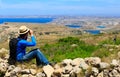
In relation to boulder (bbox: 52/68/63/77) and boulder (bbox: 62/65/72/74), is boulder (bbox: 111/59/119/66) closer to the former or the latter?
boulder (bbox: 62/65/72/74)

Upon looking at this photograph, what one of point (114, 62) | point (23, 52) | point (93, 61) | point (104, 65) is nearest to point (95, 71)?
point (104, 65)

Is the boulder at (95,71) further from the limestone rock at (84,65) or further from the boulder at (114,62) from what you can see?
the boulder at (114,62)

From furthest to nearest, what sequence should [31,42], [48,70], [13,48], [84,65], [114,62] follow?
[13,48]
[31,42]
[48,70]
[84,65]
[114,62]

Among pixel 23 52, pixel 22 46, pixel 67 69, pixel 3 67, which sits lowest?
pixel 3 67

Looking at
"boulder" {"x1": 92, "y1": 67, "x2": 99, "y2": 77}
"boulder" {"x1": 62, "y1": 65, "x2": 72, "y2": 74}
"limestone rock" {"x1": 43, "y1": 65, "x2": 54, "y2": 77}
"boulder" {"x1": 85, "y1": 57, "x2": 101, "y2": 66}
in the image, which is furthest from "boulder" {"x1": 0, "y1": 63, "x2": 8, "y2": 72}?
"boulder" {"x1": 92, "y1": 67, "x2": 99, "y2": 77}

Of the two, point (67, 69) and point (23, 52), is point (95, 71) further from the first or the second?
point (23, 52)

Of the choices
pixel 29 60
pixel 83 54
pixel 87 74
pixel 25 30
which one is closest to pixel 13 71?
pixel 29 60

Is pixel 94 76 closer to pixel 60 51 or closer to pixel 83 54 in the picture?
pixel 83 54
